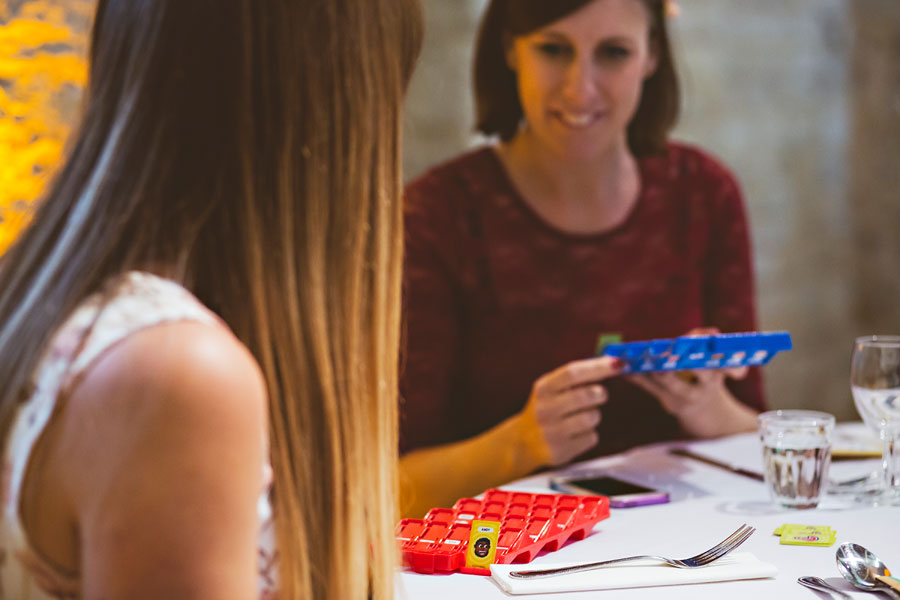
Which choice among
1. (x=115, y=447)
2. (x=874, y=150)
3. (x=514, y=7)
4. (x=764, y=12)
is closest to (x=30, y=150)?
(x=514, y=7)

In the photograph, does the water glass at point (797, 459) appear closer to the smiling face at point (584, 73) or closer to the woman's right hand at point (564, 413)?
the woman's right hand at point (564, 413)

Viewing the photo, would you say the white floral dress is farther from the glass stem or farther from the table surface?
the glass stem

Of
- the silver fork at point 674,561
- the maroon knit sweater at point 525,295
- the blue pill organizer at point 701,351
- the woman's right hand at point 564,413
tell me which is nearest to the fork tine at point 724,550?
the silver fork at point 674,561

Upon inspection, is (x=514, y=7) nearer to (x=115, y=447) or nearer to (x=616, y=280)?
(x=616, y=280)

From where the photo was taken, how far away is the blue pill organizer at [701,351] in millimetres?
1459

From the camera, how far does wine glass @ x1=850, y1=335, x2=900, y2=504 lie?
1362 mm

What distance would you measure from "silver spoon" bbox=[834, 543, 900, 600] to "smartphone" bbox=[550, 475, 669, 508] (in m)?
0.33

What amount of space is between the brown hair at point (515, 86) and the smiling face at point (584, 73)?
0.04 meters

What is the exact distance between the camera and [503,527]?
1147mm

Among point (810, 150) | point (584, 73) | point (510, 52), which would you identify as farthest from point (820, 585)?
point (810, 150)

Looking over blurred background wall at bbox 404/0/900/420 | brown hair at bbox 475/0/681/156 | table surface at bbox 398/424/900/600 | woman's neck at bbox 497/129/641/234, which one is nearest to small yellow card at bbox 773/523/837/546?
table surface at bbox 398/424/900/600

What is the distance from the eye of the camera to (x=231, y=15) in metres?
0.76

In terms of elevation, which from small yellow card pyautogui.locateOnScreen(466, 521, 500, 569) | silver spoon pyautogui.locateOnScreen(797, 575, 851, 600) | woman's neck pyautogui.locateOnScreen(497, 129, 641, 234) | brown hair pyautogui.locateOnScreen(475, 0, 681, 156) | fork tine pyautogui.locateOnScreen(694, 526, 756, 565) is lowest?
fork tine pyautogui.locateOnScreen(694, 526, 756, 565)

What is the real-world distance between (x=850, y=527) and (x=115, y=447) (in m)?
0.95
